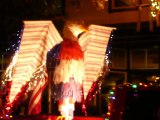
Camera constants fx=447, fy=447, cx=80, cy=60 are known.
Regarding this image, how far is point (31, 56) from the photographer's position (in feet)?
29.3

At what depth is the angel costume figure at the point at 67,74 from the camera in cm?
884

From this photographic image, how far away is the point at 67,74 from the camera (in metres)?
8.86

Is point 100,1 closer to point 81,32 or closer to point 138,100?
point 81,32

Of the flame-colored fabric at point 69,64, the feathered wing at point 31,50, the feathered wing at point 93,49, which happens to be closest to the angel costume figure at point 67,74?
the flame-colored fabric at point 69,64

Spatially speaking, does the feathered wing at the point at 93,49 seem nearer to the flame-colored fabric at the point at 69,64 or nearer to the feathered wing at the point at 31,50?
the flame-colored fabric at the point at 69,64

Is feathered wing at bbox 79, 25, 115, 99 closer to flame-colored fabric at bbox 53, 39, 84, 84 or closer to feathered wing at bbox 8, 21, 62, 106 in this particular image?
flame-colored fabric at bbox 53, 39, 84, 84

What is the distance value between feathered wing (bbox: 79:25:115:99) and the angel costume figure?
0.79m

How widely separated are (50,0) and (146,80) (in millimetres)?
3765

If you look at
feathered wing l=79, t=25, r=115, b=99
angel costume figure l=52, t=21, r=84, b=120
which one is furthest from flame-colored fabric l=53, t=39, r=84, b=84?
feathered wing l=79, t=25, r=115, b=99

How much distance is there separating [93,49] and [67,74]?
1.24 meters

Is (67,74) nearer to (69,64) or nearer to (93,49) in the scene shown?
(69,64)

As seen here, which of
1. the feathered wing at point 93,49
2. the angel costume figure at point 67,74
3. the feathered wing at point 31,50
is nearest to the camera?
the angel costume figure at point 67,74

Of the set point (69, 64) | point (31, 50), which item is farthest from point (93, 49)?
point (31, 50)

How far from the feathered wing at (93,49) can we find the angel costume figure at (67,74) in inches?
31.2
